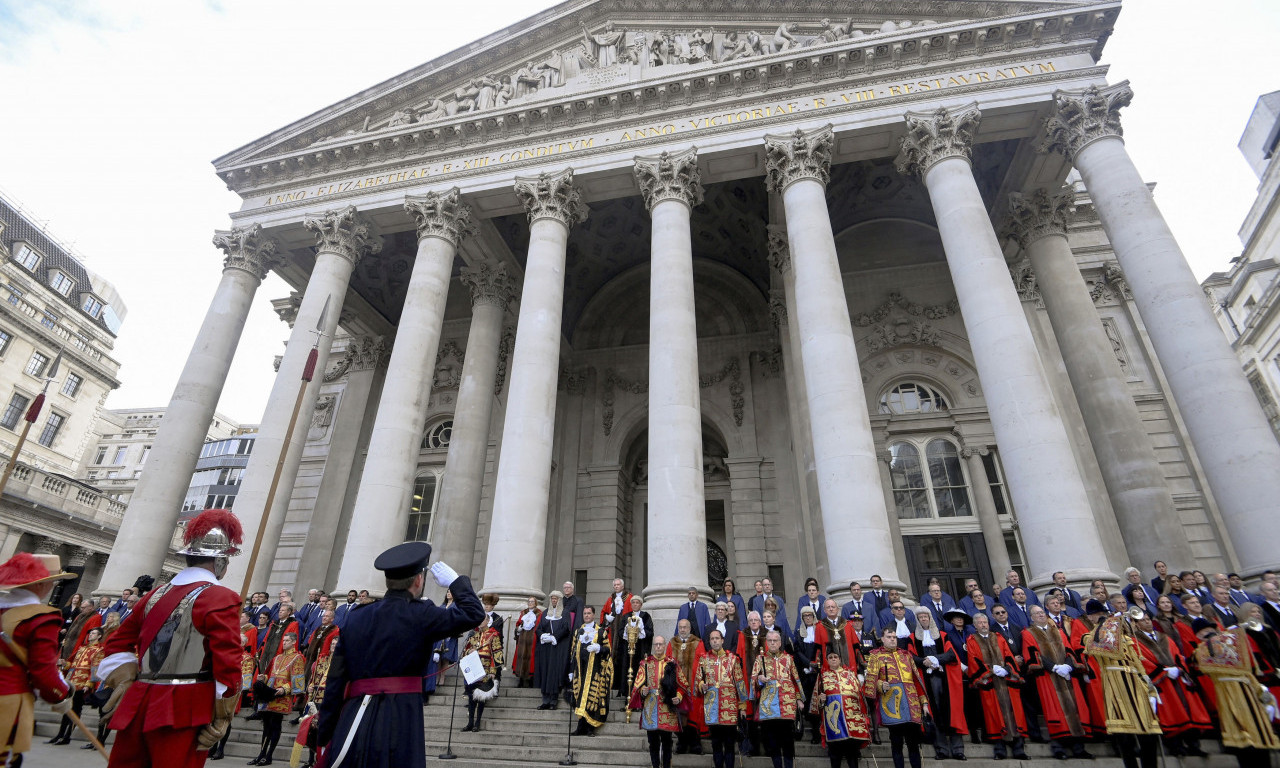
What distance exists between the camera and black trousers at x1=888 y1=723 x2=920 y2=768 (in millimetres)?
6781

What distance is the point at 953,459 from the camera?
58.5 feet

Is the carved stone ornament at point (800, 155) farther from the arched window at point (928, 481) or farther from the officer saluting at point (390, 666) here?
the officer saluting at point (390, 666)

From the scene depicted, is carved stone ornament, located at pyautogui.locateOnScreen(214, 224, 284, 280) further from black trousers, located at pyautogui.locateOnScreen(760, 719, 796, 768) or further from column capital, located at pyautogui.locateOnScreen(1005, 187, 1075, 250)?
column capital, located at pyautogui.locateOnScreen(1005, 187, 1075, 250)

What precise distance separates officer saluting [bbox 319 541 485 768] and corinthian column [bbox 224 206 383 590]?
11.1 metres

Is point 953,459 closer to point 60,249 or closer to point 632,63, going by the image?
point 632,63

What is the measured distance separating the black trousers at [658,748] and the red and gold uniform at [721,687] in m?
0.51

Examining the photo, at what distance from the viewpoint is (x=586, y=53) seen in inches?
698

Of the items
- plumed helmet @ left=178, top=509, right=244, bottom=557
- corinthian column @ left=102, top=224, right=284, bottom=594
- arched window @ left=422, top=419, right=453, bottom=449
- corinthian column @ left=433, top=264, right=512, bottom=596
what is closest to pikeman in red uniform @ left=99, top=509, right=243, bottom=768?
plumed helmet @ left=178, top=509, right=244, bottom=557

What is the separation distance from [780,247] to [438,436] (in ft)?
44.9

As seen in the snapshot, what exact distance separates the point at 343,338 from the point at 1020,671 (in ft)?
78.4

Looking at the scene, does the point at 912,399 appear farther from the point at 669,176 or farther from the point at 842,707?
the point at 842,707

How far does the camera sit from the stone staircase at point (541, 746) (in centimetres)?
731

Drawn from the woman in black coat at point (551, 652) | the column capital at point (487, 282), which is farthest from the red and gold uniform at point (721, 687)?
the column capital at point (487, 282)

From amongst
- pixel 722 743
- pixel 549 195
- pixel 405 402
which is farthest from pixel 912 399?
pixel 405 402
